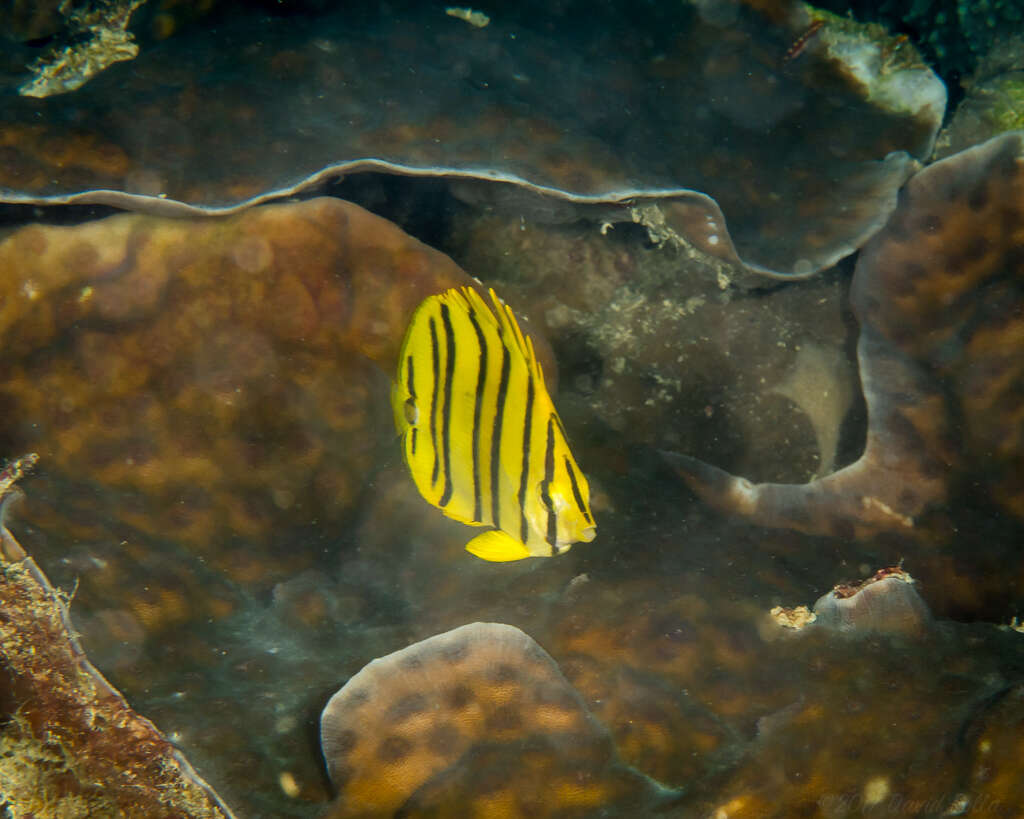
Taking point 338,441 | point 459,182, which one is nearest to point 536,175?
point 459,182

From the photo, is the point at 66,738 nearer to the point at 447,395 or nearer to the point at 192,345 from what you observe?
the point at 192,345

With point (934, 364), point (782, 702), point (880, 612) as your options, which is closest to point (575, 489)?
point (782, 702)

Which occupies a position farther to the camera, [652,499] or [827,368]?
[827,368]

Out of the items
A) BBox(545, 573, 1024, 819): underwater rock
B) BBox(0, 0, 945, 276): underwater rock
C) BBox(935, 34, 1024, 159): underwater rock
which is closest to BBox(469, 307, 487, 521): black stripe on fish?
BBox(545, 573, 1024, 819): underwater rock

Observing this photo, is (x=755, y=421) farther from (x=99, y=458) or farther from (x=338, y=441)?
(x=99, y=458)

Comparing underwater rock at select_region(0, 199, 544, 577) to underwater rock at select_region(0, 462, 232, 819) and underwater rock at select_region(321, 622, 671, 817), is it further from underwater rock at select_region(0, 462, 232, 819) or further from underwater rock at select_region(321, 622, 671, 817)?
underwater rock at select_region(321, 622, 671, 817)

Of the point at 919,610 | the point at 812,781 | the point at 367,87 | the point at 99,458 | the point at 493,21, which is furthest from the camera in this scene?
the point at 493,21

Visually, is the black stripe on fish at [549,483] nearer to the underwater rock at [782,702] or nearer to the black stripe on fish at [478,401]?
the black stripe on fish at [478,401]
